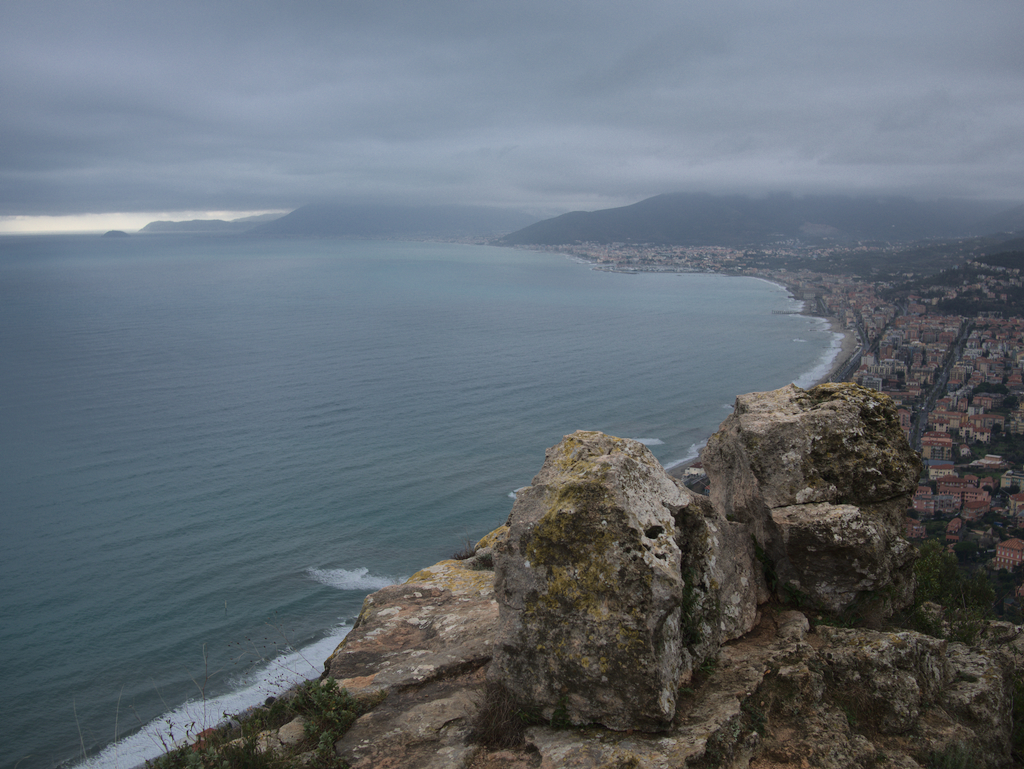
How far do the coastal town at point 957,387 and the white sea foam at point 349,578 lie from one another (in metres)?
21.0

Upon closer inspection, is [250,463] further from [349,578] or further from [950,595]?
[950,595]

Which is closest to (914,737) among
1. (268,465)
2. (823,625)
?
(823,625)

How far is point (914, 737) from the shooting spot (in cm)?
591

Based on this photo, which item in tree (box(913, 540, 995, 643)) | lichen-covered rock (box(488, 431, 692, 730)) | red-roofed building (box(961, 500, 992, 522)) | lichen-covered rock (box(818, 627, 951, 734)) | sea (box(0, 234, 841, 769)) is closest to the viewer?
lichen-covered rock (box(488, 431, 692, 730))

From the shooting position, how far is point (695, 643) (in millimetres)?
6027

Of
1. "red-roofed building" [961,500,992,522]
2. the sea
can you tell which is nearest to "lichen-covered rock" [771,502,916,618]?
the sea

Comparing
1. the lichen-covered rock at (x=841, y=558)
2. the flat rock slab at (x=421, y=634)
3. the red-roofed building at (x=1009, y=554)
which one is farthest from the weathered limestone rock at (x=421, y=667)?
the red-roofed building at (x=1009, y=554)

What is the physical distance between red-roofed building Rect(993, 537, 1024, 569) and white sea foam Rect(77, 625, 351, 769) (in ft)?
102

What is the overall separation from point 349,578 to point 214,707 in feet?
28.3

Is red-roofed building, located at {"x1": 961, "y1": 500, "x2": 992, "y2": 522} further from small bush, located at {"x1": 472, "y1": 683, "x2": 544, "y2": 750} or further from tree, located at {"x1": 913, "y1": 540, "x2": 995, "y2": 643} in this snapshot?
small bush, located at {"x1": 472, "y1": 683, "x2": 544, "y2": 750}

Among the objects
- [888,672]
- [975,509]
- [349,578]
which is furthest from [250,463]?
[975,509]

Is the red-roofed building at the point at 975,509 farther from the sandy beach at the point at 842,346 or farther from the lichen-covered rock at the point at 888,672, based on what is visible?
the lichen-covered rock at the point at 888,672

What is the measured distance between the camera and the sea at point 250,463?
75.8 ft

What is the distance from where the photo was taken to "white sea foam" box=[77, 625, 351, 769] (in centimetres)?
1897
